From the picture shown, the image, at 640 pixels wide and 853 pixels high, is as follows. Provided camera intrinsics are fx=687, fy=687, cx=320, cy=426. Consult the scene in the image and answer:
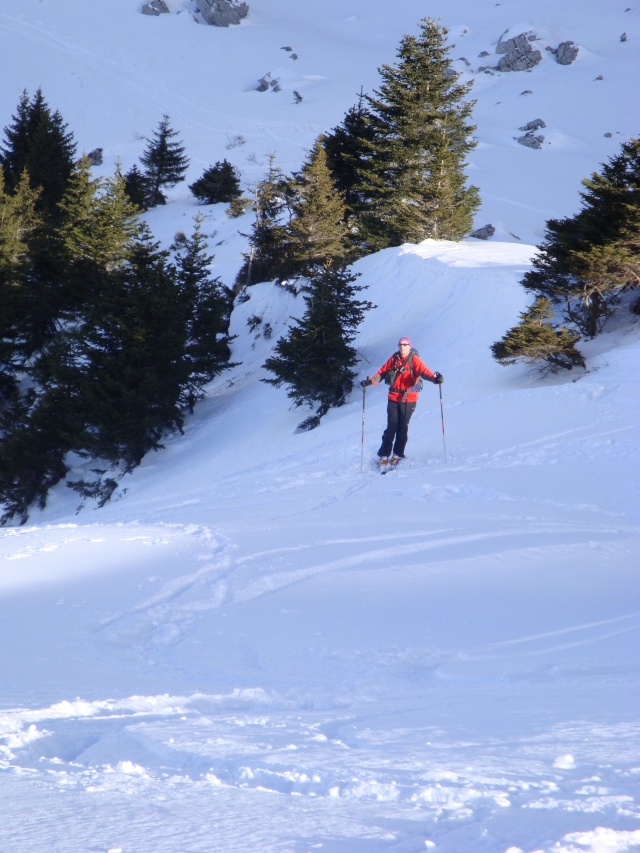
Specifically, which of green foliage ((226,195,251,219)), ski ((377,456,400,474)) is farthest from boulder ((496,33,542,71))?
ski ((377,456,400,474))

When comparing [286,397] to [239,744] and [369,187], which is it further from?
[239,744]

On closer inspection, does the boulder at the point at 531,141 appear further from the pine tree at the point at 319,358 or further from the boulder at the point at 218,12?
the boulder at the point at 218,12

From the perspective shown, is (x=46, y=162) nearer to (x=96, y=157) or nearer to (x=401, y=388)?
(x=96, y=157)

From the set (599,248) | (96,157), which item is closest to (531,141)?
(96,157)

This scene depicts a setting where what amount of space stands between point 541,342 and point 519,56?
235 ft

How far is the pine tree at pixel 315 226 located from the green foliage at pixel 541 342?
10.3 metres

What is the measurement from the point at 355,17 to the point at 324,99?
51.4 meters

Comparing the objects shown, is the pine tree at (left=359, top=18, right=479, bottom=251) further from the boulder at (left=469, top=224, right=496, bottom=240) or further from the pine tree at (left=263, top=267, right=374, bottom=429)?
the boulder at (left=469, top=224, right=496, bottom=240)

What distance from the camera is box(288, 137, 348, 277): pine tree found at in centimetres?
2272

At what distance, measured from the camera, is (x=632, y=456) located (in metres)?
9.52

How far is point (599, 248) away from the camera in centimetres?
1267

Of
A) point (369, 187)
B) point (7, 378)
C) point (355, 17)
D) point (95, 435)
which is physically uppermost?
point (355, 17)

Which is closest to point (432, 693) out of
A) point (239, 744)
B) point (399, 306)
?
point (239, 744)

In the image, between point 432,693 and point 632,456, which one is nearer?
point 432,693
